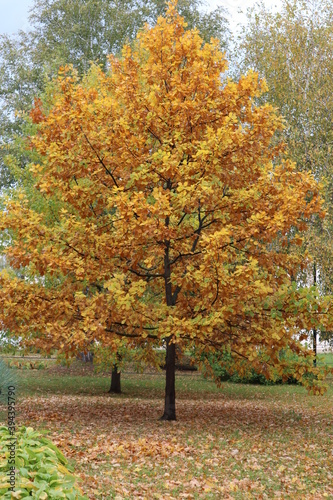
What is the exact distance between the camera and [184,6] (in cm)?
2600

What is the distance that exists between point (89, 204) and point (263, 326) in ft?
12.1

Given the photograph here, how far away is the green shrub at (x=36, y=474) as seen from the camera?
178 inches

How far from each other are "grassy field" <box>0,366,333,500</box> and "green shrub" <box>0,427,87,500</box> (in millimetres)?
778

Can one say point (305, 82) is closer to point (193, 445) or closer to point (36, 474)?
point (193, 445)

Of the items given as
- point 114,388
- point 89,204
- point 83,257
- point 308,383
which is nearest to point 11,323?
point 83,257

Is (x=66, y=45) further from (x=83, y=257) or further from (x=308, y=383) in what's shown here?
(x=308, y=383)

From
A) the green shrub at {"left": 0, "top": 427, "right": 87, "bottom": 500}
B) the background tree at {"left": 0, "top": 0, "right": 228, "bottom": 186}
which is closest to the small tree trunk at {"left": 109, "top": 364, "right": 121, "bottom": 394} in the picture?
the background tree at {"left": 0, "top": 0, "right": 228, "bottom": 186}

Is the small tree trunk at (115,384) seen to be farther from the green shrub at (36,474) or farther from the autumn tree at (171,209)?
the green shrub at (36,474)

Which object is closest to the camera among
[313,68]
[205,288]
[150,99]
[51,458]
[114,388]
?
[51,458]

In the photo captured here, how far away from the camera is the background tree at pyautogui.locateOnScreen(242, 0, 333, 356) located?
21.6 meters

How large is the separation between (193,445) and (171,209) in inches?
139

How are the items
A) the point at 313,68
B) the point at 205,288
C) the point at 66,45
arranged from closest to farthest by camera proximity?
the point at 205,288 < the point at 313,68 < the point at 66,45

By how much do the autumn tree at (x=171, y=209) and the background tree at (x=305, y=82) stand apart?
1064 cm

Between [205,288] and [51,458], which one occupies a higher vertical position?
[205,288]
